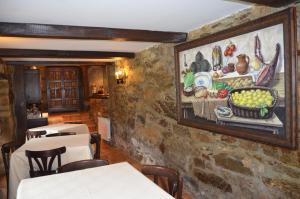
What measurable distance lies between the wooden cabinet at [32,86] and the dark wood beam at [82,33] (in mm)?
4452

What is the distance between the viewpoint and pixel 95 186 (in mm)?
1522

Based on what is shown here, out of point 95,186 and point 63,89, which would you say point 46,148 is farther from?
point 63,89

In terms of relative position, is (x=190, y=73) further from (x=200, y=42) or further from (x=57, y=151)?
(x=57, y=151)

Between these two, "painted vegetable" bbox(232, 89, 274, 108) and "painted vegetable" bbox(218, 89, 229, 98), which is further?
"painted vegetable" bbox(218, 89, 229, 98)

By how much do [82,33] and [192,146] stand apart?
1.77m

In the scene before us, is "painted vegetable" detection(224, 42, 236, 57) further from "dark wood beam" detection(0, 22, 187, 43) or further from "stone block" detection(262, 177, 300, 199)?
"stone block" detection(262, 177, 300, 199)

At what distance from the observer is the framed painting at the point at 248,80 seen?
1631 mm

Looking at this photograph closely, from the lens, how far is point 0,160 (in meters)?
3.71

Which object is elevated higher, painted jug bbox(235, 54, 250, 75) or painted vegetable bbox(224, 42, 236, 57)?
painted vegetable bbox(224, 42, 236, 57)

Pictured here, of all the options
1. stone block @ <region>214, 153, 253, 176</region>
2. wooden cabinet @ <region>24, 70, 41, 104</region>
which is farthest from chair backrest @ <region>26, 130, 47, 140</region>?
wooden cabinet @ <region>24, 70, 41, 104</region>

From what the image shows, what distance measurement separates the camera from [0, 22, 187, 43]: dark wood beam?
210 cm

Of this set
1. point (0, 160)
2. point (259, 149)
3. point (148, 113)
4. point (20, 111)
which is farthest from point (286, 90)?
point (20, 111)

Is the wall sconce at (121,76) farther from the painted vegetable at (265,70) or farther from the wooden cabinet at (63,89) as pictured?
the wooden cabinet at (63,89)

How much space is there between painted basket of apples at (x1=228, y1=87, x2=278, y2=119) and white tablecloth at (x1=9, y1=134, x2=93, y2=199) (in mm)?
1697
